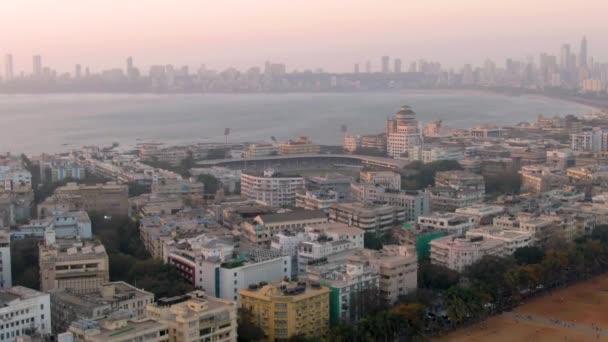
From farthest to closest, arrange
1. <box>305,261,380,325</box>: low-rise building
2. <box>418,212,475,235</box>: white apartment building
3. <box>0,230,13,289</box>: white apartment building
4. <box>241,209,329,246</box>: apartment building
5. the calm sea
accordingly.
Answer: the calm sea < <box>418,212,475,235</box>: white apartment building < <box>241,209,329,246</box>: apartment building < <box>0,230,13,289</box>: white apartment building < <box>305,261,380,325</box>: low-rise building

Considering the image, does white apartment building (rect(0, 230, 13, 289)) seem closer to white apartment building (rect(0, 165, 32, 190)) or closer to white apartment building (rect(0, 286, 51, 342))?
white apartment building (rect(0, 286, 51, 342))

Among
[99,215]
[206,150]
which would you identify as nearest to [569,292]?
[99,215]

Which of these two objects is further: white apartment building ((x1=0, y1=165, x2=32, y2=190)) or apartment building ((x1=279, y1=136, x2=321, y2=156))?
apartment building ((x1=279, y1=136, x2=321, y2=156))

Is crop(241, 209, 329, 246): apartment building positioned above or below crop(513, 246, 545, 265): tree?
above

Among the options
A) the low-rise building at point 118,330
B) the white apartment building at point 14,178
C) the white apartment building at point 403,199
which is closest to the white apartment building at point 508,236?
the white apartment building at point 403,199

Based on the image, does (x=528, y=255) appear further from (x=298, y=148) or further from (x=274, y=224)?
(x=298, y=148)

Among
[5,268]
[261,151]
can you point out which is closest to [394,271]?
[5,268]

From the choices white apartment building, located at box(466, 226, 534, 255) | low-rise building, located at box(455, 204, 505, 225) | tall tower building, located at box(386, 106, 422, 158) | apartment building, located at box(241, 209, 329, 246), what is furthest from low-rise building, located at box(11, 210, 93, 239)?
tall tower building, located at box(386, 106, 422, 158)
